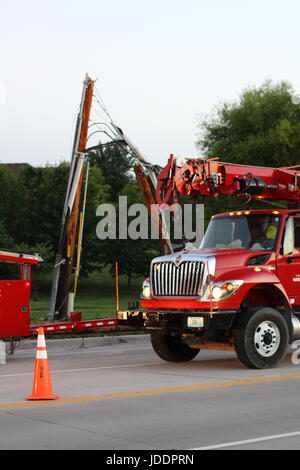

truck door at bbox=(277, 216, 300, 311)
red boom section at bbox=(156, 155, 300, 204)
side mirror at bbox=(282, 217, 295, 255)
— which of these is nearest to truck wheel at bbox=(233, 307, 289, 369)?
truck door at bbox=(277, 216, 300, 311)

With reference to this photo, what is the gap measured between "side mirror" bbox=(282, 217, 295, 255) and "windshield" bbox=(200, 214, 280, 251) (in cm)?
19

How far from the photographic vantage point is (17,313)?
55.5ft

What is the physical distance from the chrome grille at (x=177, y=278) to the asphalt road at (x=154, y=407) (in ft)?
4.49

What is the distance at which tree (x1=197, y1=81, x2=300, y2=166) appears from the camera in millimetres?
49531

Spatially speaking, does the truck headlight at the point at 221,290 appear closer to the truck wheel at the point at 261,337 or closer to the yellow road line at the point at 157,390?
the truck wheel at the point at 261,337

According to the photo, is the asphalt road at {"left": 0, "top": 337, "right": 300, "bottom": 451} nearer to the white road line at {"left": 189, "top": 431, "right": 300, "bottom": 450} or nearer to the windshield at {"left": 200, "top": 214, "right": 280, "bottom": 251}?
the white road line at {"left": 189, "top": 431, "right": 300, "bottom": 450}

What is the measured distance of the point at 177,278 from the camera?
47.9 ft

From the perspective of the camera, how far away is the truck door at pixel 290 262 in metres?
14.9

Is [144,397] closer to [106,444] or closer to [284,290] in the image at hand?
[106,444]

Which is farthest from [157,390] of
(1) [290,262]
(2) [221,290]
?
(1) [290,262]

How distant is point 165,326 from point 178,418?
5117 millimetres

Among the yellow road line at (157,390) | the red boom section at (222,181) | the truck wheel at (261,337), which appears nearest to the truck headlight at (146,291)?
the red boom section at (222,181)

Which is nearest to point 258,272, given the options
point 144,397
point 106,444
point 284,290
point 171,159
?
point 284,290

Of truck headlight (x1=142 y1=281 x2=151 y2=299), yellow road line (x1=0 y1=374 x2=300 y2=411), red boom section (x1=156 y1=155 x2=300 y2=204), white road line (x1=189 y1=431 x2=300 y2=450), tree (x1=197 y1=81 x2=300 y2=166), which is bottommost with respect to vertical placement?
yellow road line (x1=0 y1=374 x2=300 y2=411)
